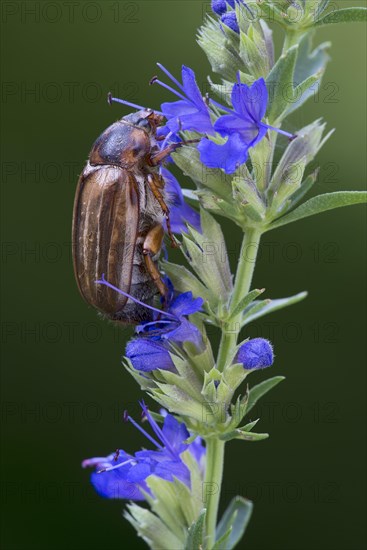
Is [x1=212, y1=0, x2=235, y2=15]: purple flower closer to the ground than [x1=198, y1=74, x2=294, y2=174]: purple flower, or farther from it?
farther from it

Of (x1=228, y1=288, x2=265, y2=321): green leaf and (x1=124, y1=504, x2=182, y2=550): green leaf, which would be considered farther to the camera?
(x1=124, y1=504, x2=182, y2=550): green leaf

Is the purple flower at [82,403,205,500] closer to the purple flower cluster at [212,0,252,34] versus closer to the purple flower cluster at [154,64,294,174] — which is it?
the purple flower cluster at [154,64,294,174]

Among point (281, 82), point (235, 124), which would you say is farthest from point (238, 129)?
point (281, 82)

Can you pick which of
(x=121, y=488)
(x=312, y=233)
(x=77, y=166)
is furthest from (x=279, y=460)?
(x=121, y=488)

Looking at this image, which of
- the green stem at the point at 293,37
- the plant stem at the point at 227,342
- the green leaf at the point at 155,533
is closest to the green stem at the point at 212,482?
the plant stem at the point at 227,342

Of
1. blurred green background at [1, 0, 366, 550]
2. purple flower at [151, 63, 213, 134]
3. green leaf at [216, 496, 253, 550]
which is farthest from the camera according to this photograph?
blurred green background at [1, 0, 366, 550]

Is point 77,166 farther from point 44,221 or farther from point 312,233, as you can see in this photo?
point 312,233

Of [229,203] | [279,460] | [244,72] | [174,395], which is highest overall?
[244,72]

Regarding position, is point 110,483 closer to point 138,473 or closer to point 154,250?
point 138,473

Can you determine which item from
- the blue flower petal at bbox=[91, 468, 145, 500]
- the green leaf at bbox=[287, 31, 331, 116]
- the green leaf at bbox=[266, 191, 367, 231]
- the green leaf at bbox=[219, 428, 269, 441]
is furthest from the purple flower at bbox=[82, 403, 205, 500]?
the green leaf at bbox=[287, 31, 331, 116]
